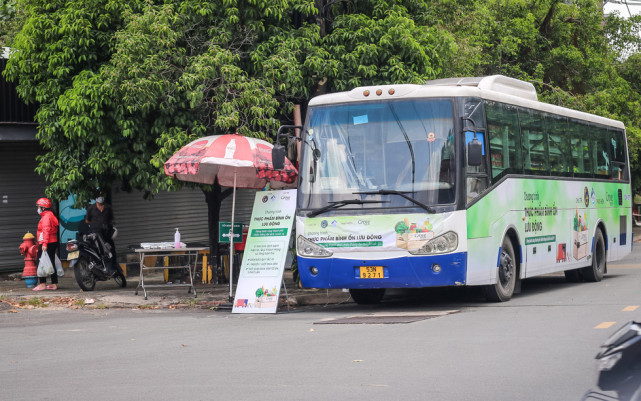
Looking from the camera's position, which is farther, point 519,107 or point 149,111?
point 149,111

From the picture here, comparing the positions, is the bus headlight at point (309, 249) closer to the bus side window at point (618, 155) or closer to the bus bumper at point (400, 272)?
the bus bumper at point (400, 272)

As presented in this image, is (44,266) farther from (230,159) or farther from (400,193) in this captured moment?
(400,193)

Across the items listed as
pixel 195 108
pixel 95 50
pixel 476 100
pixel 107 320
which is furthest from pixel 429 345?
pixel 95 50

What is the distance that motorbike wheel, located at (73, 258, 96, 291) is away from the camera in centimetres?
1744

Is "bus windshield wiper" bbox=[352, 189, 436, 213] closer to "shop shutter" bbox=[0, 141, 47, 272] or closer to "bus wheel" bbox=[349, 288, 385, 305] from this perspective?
"bus wheel" bbox=[349, 288, 385, 305]

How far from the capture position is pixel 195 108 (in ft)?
55.5

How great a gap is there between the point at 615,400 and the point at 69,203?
19.4 metres

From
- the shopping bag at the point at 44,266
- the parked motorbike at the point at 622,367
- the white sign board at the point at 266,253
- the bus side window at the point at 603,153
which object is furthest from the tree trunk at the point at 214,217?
the parked motorbike at the point at 622,367

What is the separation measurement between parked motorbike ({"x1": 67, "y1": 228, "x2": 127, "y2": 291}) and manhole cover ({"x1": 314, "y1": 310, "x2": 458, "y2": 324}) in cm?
649

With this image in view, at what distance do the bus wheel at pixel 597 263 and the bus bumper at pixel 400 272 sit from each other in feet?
21.8

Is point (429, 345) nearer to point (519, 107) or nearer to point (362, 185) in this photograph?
point (362, 185)

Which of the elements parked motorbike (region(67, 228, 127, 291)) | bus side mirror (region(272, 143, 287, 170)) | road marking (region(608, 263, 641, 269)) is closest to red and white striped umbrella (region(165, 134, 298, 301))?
bus side mirror (region(272, 143, 287, 170))

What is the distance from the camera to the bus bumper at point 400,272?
12664 mm

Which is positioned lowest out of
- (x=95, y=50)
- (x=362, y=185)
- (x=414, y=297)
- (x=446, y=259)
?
(x=414, y=297)
